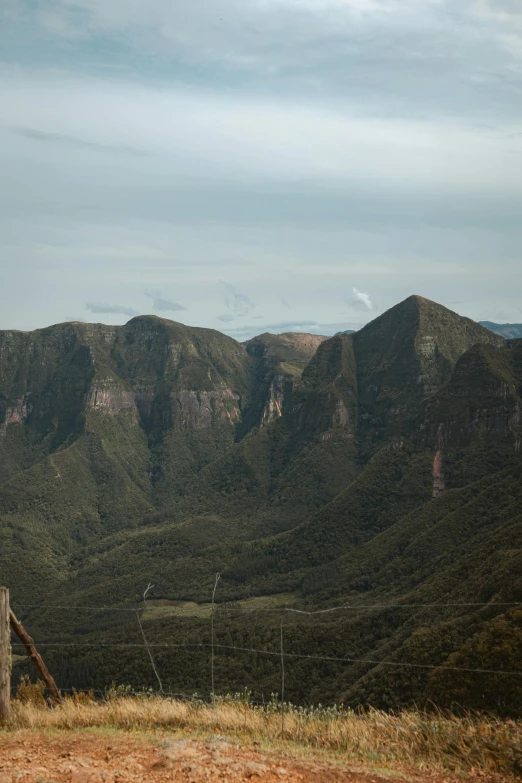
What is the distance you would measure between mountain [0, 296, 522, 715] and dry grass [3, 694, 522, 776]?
3956mm

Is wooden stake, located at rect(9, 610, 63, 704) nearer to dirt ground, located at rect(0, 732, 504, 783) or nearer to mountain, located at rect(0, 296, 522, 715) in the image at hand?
dirt ground, located at rect(0, 732, 504, 783)

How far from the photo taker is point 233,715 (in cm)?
1256

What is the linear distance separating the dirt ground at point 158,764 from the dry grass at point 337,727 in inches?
31.1

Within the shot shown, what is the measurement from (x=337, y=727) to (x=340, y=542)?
9648 cm

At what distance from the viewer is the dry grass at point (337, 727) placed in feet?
32.8

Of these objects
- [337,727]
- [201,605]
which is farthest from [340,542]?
[337,727]

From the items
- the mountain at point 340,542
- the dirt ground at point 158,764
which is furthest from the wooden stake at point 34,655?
the mountain at point 340,542

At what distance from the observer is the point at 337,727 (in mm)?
11562

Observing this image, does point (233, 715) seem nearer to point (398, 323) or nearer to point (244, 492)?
point (244, 492)

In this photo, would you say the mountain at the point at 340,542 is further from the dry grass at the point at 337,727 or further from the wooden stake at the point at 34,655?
the wooden stake at the point at 34,655

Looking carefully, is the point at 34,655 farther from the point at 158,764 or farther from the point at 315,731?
the point at 315,731

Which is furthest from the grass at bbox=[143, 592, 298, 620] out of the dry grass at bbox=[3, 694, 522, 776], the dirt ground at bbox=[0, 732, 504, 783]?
the dirt ground at bbox=[0, 732, 504, 783]

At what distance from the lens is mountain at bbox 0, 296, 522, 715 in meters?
41.7

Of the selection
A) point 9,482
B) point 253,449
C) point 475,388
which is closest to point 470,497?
point 475,388
